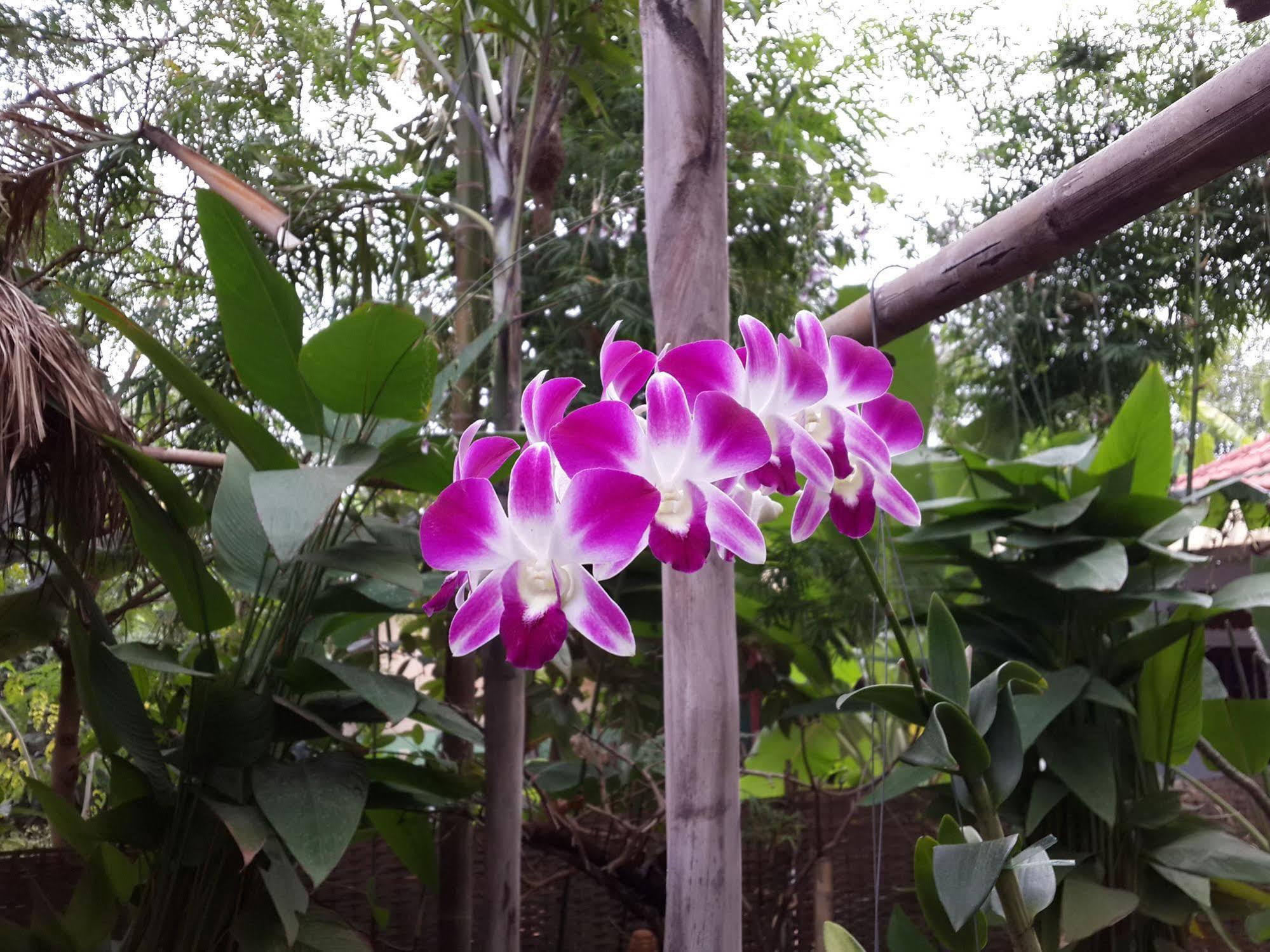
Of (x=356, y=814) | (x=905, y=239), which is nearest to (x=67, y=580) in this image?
(x=356, y=814)

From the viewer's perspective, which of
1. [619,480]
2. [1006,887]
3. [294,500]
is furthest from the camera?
[294,500]

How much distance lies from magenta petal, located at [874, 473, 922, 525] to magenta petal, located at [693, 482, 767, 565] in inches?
4.6

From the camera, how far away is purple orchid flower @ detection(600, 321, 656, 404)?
412mm

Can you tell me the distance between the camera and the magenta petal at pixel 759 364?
1.26ft

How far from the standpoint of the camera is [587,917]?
184 centimetres

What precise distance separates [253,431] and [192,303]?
1.17 meters

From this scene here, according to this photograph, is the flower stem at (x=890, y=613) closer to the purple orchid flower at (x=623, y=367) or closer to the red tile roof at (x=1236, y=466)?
the purple orchid flower at (x=623, y=367)

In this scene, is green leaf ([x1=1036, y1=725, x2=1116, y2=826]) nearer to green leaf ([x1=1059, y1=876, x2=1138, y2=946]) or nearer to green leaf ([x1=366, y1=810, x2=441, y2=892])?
green leaf ([x1=1059, y1=876, x2=1138, y2=946])

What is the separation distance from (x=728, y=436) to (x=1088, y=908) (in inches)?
50.1

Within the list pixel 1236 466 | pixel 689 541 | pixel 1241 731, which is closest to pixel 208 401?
pixel 689 541

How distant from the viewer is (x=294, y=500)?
95 cm

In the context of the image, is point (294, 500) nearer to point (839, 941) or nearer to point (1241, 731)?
point (839, 941)

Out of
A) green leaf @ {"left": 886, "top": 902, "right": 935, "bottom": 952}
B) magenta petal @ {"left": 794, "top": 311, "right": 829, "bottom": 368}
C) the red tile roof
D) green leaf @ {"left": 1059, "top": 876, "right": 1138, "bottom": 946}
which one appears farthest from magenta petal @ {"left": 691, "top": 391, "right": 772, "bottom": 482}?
the red tile roof

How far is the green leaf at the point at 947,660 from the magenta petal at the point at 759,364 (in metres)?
0.28
